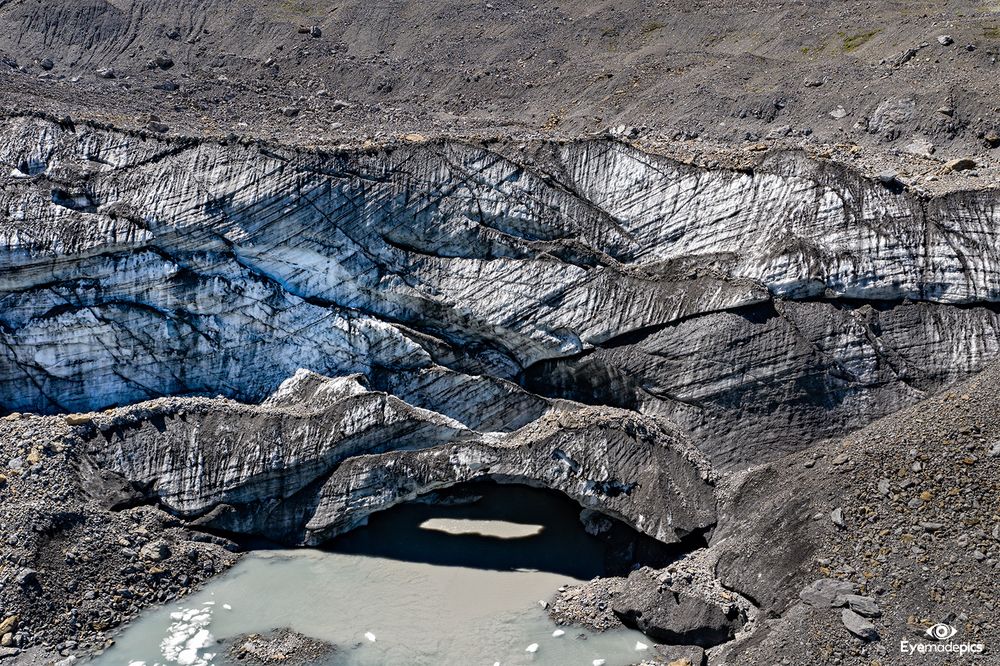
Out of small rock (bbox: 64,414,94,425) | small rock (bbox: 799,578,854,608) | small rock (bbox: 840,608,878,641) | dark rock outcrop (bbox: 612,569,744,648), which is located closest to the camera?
small rock (bbox: 840,608,878,641)

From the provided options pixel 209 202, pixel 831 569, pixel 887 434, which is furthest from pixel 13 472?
pixel 887 434

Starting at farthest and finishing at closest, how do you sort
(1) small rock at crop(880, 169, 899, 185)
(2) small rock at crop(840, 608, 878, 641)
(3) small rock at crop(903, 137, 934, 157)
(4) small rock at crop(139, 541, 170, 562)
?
(3) small rock at crop(903, 137, 934, 157) < (1) small rock at crop(880, 169, 899, 185) < (4) small rock at crop(139, 541, 170, 562) < (2) small rock at crop(840, 608, 878, 641)

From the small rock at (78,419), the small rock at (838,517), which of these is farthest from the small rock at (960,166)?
the small rock at (78,419)

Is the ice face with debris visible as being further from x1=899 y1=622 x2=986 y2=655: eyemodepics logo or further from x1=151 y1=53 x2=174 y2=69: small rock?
x1=151 y1=53 x2=174 y2=69: small rock

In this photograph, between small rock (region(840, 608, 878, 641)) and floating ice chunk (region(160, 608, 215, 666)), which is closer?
small rock (region(840, 608, 878, 641))

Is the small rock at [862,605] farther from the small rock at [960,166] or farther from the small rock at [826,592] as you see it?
the small rock at [960,166]

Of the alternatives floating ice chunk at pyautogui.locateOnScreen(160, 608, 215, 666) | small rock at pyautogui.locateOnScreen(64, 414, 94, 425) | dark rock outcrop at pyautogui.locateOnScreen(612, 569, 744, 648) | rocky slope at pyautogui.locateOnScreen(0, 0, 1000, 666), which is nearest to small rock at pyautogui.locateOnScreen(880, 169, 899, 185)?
rocky slope at pyautogui.locateOnScreen(0, 0, 1000, 666)
